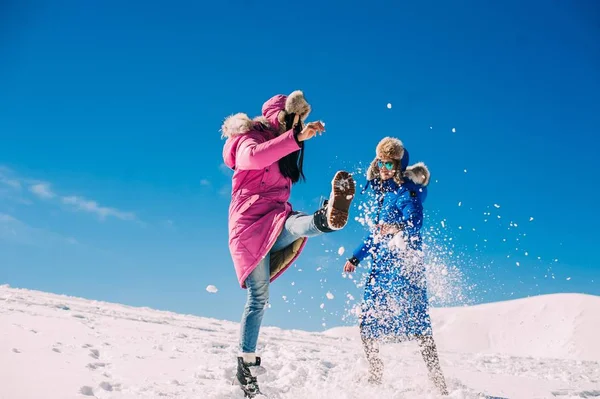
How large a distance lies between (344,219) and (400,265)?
180 centimetres

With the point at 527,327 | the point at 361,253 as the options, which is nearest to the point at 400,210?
the point at 361,253

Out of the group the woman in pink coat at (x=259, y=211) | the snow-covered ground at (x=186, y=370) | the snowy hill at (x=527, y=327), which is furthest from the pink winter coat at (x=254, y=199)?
the snowy hill at (x=527, y=327)

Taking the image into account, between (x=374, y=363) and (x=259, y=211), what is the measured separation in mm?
2034

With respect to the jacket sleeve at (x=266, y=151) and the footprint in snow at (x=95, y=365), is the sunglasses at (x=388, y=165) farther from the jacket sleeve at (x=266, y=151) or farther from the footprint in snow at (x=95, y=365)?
the footprint in snow at (x=95, y=365)

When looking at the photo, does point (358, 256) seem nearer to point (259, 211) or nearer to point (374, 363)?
point (374, 363)

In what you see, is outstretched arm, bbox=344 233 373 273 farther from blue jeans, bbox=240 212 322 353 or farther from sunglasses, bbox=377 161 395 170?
blue jeans, bbox=240 212 322 353

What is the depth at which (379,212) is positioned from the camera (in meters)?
4.45

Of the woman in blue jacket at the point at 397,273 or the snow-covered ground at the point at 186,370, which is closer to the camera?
the snow-covered ground at the point at 186,370

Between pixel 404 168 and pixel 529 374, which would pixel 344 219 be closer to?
pixel 404 168

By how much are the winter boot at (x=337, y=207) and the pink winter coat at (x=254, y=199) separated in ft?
1.55

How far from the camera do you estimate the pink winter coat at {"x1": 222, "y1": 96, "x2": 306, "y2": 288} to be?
309 cm

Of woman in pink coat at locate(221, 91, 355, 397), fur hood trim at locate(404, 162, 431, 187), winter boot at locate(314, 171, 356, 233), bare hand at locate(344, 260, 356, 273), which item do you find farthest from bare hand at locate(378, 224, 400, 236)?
winter boot at locate(314, 171, 356, 233)

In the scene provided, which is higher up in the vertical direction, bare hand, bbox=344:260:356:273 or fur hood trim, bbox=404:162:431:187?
fur hood trim, bbox=404:162:431:187

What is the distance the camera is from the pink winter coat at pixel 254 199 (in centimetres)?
309
